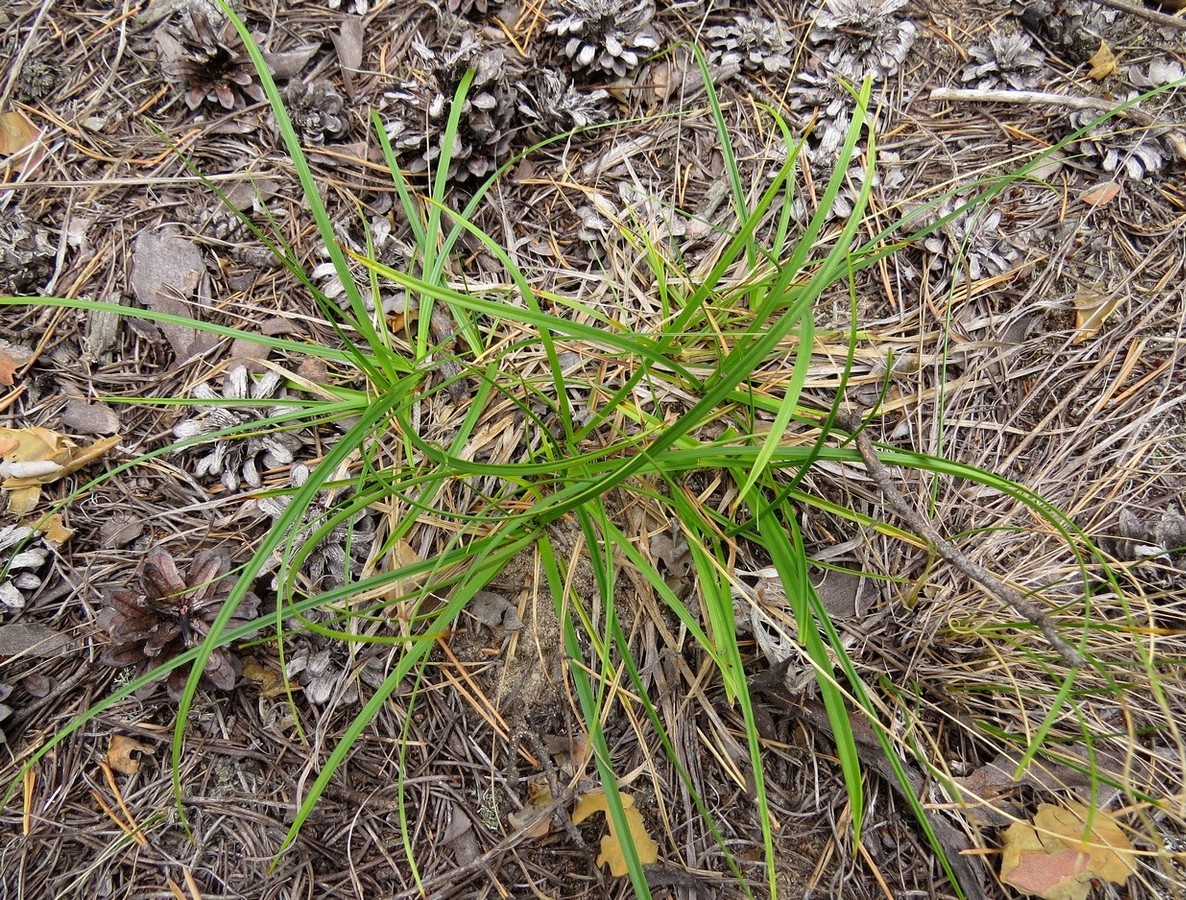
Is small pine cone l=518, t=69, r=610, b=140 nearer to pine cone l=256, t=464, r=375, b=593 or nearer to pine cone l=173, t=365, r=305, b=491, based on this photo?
pine cone l=173, t=365, r=305, b=491

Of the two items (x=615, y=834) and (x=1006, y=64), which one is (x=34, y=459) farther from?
(x=1006, y=64)

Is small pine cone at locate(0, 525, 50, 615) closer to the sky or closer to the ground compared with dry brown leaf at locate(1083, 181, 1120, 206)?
closer to the ground

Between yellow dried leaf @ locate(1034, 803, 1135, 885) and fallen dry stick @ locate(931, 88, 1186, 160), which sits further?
fallen dry stick @ locate(931, 88, 1186, 160)

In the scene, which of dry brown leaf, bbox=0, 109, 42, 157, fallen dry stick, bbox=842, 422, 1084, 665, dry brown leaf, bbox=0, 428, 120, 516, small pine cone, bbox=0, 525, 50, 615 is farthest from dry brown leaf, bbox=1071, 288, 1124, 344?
dry brown leaf, bbox=0, 109, 42, 157

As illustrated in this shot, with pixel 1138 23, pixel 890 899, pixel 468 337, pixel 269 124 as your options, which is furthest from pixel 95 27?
pixel 890 899

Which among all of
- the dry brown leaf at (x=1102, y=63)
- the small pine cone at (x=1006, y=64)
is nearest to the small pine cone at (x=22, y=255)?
the small pine cone at (x=1006, y=64)

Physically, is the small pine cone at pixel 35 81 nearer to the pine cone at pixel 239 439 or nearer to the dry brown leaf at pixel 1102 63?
the pine cone at pixel 239 439

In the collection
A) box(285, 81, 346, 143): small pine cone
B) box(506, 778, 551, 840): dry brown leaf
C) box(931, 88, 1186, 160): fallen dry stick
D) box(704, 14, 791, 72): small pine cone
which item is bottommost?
box(506, 778, 551, 840): dry brown leaf

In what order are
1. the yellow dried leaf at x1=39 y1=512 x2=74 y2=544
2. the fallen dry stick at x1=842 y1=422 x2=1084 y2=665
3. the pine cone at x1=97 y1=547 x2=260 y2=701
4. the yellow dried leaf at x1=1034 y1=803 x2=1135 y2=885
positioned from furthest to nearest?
1. the yellow dried leaf at x1=39 y1=512 x2=74 y2=544
2. the pine cone at x1=97 y1=547 x2=260 y2=701
3. the yellow dried leaf at x1=1034 y1=803 x2=1135 y2=885
4. the fallen dry stick at x1=842 y1=422 x2=1084 y2=665
